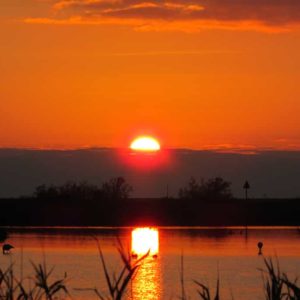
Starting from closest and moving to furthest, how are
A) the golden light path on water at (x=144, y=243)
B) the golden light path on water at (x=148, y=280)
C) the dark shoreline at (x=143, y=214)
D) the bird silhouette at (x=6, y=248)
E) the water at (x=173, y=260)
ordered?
1. the golden light path on water at (x=148, y=280)
2. the water at (x=173, y=260)
3. the bird silhouette at (x=6, y=248)
4. the golden light path on water at (x=144, y=243)
5. the dark shoreline at (x=143, y=214)

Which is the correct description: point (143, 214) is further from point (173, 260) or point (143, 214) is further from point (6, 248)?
point (173, 260)

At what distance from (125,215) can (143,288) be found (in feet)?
189

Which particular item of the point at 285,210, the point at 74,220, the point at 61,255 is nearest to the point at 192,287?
the point at 61,255

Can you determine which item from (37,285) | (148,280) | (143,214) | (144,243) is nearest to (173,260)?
(148,280)

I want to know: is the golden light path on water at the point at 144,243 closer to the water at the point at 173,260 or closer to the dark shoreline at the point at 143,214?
the water at the point at 173,260

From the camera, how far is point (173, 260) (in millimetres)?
38844

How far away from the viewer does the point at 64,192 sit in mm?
93625

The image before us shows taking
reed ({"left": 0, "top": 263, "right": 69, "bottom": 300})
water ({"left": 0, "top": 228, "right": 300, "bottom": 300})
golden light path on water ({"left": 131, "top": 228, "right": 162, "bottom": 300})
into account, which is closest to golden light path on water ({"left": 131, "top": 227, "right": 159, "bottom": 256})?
golden light path on water ({"left": 131, "top": 228, "right": 162, "bottom": 300})

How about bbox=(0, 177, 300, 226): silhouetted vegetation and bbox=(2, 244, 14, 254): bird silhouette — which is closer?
bbox=(2, 244, 14, 254): bird silhouette

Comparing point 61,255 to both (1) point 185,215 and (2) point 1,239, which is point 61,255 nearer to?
(2) point 1,239

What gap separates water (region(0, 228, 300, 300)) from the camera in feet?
94.4

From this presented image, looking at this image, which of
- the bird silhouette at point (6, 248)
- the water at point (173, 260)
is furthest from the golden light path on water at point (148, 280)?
the bird silhouette at point (6, 248)

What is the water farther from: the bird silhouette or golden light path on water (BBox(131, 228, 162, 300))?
the bird silhouette

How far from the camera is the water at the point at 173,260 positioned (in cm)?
2878
